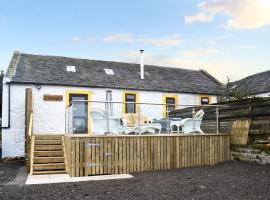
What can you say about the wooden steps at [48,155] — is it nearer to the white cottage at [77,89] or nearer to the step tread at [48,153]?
the step tread at [48,153]

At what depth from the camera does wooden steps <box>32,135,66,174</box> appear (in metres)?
11.2

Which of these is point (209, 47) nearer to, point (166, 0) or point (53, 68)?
point (166, 0)

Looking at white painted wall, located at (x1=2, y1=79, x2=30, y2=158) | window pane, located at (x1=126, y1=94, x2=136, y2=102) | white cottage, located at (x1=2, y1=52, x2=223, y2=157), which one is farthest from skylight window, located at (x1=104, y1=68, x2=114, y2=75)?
white painted wall, located at (x1=2, y1=79, x2=30, y2=158)

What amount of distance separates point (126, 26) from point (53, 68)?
4739 mm

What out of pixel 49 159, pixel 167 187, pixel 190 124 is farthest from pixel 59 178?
pixel 190 124

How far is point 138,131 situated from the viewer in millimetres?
Result: 11844

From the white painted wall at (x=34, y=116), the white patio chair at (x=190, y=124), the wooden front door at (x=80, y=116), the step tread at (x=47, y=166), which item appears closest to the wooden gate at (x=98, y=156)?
the wooden front door at (x=80, y=116)

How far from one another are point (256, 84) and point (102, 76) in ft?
49.1

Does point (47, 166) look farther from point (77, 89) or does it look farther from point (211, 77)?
point (211, 77)

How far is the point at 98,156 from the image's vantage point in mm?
10945

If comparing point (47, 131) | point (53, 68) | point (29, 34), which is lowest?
point (47, 131)

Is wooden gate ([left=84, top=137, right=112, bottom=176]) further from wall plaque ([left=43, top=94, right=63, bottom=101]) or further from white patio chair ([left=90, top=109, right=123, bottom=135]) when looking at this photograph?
wall plaque ([left=43, top=94, right=63, bottom=101])

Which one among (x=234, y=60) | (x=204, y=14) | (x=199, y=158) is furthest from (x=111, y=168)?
(x=234, y=60)

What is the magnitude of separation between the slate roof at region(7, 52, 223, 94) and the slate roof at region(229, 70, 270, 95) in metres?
4.70
